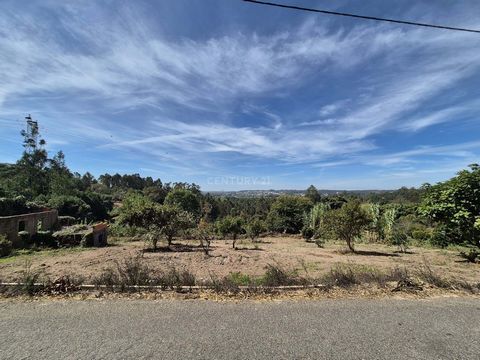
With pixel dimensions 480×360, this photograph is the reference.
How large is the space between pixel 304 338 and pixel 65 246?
57.4 feet

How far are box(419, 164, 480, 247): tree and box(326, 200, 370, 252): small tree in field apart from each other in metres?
4.49

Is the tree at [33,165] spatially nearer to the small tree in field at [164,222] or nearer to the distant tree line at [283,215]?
the distant tree line at [283,215]

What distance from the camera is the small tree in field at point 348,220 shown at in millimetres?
16312

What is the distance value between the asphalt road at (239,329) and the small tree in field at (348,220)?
11504 millimetres

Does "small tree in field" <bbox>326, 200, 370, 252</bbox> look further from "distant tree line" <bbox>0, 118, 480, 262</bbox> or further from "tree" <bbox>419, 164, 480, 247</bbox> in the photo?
"tree" <bbox>419, 164, 480, 247</bbox>

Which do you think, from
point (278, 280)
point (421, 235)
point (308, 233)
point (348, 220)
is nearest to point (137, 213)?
point (348, 220)

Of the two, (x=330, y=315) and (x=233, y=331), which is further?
(x=330, y=315)

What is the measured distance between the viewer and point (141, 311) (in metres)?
4.40

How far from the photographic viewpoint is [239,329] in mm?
3871

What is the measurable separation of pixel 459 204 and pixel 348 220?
6.15m

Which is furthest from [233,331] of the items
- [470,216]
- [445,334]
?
[470,216]

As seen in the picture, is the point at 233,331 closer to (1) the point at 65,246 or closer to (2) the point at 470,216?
(2) the point at 470,216

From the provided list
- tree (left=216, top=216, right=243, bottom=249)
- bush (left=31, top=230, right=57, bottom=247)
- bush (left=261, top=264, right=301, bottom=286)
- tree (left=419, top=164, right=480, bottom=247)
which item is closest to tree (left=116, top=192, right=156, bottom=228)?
bush (left=31, top=230, right=57, bottom=247)

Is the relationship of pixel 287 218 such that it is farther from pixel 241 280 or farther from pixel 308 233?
pixel 241 280
